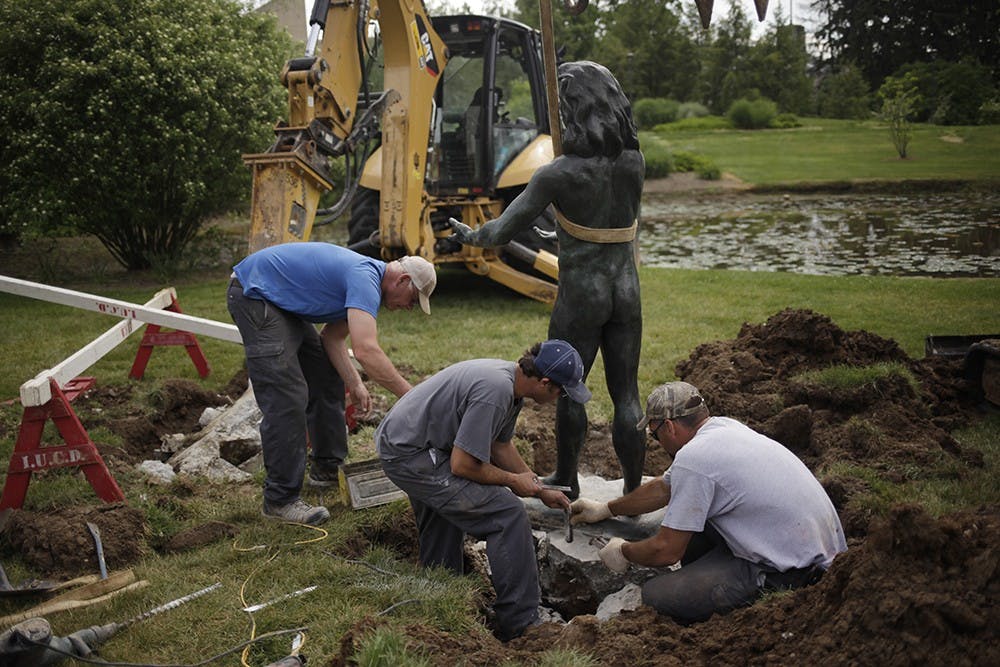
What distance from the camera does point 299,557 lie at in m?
4.52

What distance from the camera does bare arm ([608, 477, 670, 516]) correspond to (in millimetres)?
4195

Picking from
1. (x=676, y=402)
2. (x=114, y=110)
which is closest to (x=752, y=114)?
(x=114, y=110)

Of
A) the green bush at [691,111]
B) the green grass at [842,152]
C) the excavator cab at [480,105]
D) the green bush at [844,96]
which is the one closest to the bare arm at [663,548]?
the excavator cab at [480,105]

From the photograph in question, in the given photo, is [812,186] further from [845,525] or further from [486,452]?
[486,452]

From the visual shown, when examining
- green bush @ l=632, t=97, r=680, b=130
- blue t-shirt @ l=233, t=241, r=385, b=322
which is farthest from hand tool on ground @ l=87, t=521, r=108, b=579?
green bush @ l=632, t=97, r=680, b=130

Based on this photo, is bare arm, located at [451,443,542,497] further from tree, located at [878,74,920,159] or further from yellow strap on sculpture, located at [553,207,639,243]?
tree, located at [878,74,920,159]

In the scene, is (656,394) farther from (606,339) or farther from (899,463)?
(899,463)

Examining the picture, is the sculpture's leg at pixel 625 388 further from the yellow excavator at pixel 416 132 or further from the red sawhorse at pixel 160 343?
the red sawhorse at pixel 160 343

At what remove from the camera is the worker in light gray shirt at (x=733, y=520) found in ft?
12.0

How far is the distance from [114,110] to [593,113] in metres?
9.03

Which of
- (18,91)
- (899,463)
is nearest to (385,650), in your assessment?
Result: (899,463)

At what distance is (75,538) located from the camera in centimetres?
455

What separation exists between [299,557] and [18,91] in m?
9.63

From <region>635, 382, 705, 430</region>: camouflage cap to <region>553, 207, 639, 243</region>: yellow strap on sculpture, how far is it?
39.8 inches
